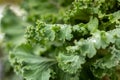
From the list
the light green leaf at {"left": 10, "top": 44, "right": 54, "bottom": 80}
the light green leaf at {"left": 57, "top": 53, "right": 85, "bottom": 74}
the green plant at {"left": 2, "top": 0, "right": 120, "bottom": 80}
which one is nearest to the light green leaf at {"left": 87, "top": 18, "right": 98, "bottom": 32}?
the green plant at {"left": 2, "top": 0, "right": 120, "bottom": 80}

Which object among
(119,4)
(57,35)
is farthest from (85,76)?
(119,4)

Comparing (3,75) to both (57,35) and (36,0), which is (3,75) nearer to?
(36,0)

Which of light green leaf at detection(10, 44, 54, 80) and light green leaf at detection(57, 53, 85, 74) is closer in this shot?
light green leaf at detection(57, 53, 85, 74)

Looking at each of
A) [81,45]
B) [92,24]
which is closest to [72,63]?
[81,45]

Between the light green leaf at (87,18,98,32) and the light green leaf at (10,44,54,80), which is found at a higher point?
the light green leaf at (87,18,98,32)

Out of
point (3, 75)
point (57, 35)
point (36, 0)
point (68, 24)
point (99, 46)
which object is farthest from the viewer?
point (3, 75)

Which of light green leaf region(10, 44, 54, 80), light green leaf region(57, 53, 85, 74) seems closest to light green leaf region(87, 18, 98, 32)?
light green leaf region(57, 53, 85, 74)

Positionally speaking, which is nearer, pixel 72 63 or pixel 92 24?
pixel 72 63

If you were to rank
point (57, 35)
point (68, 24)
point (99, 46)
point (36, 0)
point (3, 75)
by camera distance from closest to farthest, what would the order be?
point (99, 46) → point (57, 35) → point (68, 24) → point (36, 0) → point (3, 75)

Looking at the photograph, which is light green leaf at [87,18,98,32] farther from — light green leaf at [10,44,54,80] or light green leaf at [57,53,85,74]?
light green leaf at [10,44,54,80]

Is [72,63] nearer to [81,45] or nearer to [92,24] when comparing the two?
[81,45]

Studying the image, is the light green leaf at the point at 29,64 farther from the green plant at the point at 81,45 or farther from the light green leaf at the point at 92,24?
the light green leaf at the point at 92,24
